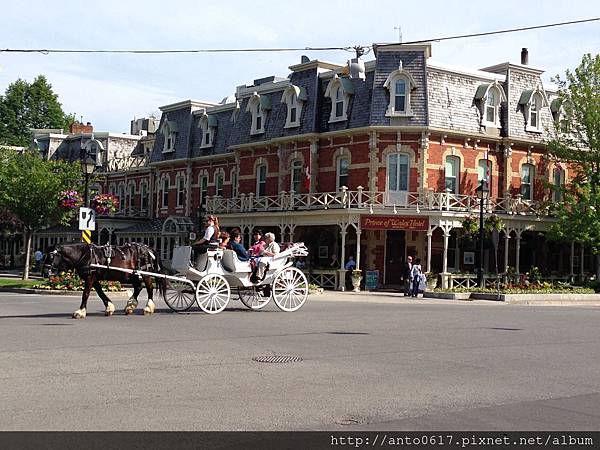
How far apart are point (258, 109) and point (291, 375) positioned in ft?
118

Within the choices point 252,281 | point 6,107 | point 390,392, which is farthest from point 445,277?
point 6,107

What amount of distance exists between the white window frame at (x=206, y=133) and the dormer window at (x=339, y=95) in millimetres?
11659

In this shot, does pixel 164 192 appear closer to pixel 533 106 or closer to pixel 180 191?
pixel 180 191

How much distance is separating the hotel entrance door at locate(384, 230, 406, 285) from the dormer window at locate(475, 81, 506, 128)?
7027 millimetres

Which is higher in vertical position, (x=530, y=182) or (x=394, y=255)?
(x=530, y=182)

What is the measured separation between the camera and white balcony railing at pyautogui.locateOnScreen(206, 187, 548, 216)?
37.2 m

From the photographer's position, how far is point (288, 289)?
20.4m

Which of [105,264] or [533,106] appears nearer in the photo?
[105,264]

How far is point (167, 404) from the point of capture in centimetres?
835

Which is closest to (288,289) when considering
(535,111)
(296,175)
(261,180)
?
(296,175)

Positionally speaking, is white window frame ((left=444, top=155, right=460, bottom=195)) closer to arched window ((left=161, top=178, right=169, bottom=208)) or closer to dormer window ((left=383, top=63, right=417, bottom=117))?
dormer window ((left=383, top=63, right=417, bottom=117))

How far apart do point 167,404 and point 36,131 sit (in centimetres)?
6509

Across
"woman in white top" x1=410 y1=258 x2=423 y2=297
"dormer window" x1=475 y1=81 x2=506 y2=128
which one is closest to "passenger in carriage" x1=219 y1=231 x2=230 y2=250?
"woman in white top" x1=410 y1=258 x2=423 y2=297

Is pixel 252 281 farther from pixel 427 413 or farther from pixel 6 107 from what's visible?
pixel 6 107
